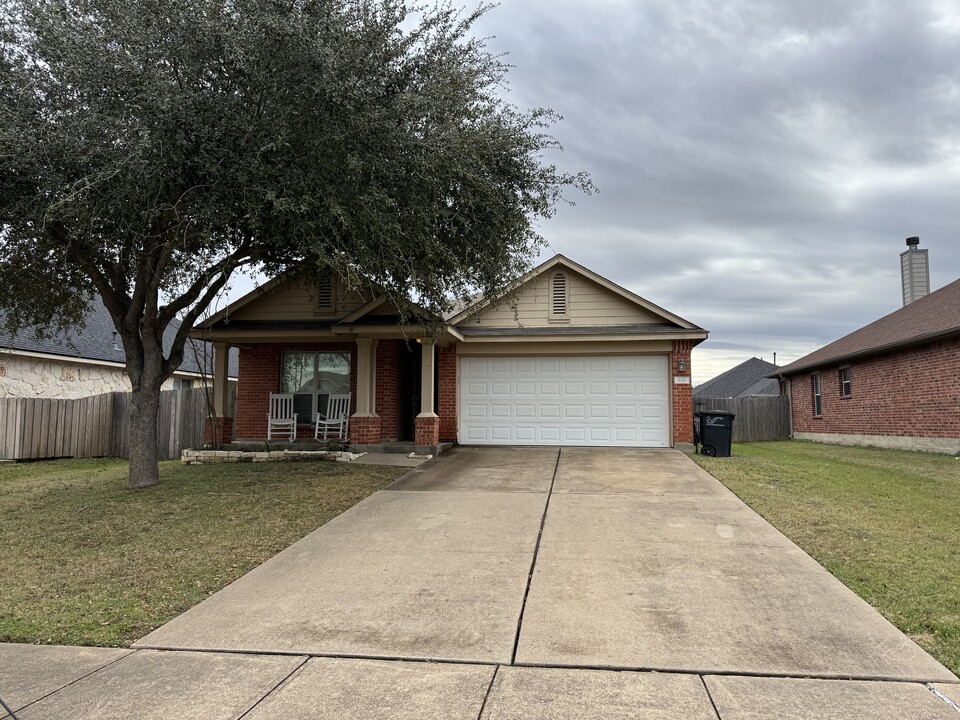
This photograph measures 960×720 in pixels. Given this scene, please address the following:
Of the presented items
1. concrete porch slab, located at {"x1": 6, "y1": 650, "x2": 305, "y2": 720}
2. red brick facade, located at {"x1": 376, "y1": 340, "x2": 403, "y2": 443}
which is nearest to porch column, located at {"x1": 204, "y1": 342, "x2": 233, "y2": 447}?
red brick facade, located at {"x1": 376, "y1": 340, "x2": 403, "y2": 443}

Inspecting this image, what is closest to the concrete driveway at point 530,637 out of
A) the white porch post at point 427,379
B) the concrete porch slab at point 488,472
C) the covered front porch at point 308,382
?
the concrete porch slab at point 488,472

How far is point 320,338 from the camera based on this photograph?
1413 cm

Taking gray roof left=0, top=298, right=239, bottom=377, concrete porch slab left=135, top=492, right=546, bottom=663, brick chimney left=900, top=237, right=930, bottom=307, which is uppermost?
brick chimney left=900, top=237, right=930, bottom=307

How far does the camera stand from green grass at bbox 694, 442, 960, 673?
475cm

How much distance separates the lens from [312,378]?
14.9m

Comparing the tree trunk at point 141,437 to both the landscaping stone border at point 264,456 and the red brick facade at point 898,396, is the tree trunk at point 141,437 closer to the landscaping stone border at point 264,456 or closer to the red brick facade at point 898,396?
the landscaping stone border at point 264,456

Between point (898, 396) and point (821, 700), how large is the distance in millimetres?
16618

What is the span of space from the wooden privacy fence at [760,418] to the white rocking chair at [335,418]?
A: 516 inches

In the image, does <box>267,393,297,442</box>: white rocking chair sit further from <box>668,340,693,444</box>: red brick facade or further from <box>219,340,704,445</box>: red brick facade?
<box>668,340,693,444</box>: red brick facade

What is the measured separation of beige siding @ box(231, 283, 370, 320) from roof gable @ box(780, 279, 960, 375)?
13.0 metres

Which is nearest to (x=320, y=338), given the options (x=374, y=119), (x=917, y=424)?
(x=374, y=119)

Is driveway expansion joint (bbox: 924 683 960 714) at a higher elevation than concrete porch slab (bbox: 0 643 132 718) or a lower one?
higher

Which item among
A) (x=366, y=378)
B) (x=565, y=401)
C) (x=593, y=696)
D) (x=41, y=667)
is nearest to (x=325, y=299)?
(x=366, y=378)

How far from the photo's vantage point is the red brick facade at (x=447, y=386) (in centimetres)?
1503
